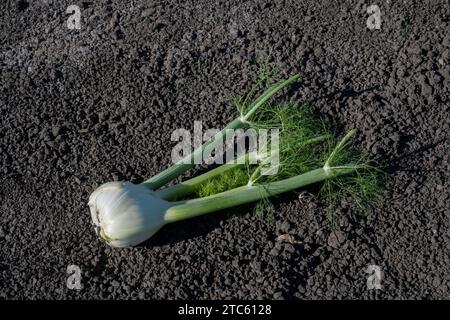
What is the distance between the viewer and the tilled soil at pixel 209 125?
156 inches

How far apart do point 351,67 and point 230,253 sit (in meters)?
1.54

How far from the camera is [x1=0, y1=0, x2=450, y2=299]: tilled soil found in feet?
13.0

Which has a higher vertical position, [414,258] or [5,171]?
[5,171]

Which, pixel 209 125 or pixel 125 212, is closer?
pixel 125 212

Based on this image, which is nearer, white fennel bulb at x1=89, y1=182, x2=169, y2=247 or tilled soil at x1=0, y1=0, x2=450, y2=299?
white fennel bulb at x1=89, y1=182, x2=169, y2=247

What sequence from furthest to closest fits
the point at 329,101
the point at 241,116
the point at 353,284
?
1. the point at 329,101
2. the point at 241,116
3. the point at 353,284

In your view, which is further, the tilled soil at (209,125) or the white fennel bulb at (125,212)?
the tilled soil at (209,125)

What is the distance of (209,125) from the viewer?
4.44 metres

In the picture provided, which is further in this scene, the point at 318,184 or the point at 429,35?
the point at 429,35

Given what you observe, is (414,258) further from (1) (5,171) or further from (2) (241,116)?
(1) (5,171)

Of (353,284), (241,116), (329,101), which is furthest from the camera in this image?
(329,101)

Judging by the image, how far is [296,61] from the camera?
183 inches

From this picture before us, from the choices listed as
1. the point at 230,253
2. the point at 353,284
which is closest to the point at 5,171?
the point at 230,253

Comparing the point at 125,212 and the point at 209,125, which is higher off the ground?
the point at 209,125
